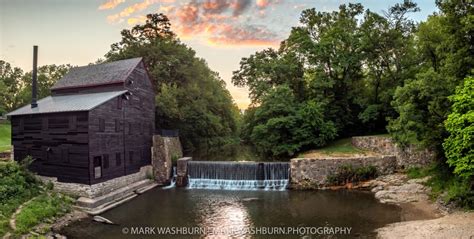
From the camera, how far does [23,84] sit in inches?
2240

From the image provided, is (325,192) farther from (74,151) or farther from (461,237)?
(74,151)

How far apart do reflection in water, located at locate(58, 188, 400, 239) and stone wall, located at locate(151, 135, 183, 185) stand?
3.51 metres

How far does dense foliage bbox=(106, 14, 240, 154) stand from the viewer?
3481cm

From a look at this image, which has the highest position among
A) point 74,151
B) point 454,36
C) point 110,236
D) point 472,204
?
point 454,36

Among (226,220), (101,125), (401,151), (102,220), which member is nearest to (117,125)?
(101,125)

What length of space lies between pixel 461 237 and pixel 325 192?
35.1 ft

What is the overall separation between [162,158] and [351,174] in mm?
15675

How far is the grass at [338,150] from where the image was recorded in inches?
1008

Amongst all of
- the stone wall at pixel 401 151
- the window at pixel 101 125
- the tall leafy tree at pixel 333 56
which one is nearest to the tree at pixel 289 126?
the tall leafy tree at pixel 333 56

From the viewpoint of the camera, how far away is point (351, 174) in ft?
75.4

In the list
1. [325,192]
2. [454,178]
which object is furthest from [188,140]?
[454,178]

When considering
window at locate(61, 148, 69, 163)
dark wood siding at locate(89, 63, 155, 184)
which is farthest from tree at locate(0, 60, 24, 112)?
window at locate(61, 148, 69, 163)

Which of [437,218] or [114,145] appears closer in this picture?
[437,218]

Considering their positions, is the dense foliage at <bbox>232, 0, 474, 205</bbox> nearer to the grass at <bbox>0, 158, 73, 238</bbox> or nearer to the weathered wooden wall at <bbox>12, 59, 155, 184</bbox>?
the weathered wooden wall at <bbox>12, 59, 155, 184</bbox>
